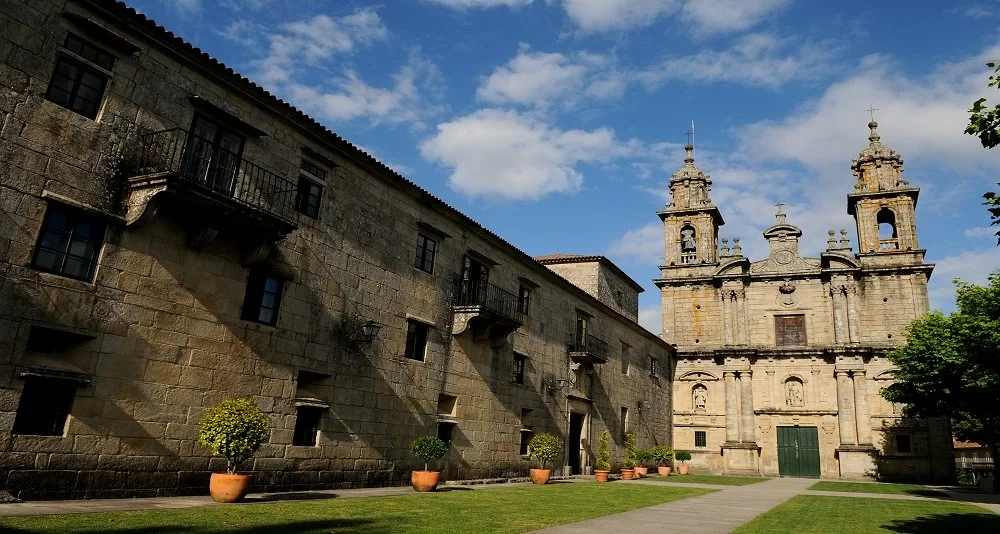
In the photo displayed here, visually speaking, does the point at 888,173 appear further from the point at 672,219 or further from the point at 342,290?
the point at 342,290

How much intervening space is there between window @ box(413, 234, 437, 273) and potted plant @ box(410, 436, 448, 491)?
4.99m

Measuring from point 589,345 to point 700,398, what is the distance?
14.2 metres

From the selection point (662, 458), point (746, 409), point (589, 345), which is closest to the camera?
point (589, 345)

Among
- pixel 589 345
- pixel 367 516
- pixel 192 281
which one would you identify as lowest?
pixel 367 516

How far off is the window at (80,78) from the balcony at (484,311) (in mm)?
11134

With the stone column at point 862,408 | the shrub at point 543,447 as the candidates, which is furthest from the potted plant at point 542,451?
the stone column at point 862,408

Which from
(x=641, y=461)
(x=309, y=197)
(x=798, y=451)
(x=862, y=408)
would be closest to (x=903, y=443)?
(x=862, y=408)

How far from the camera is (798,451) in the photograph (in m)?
35.8

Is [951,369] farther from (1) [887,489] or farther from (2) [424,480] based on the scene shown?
(2) [424,480]

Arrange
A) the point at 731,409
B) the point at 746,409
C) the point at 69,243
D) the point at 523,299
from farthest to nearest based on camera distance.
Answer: the point at 731,409
the point at 746,409
the point at 523,299
the point at 69,243

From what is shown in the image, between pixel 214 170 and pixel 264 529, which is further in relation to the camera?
pixel 214 170

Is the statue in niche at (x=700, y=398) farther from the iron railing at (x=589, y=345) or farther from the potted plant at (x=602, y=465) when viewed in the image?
the potted plant at (x=602, y=465)

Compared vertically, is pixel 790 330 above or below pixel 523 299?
above

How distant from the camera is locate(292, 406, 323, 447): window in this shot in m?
13.8
